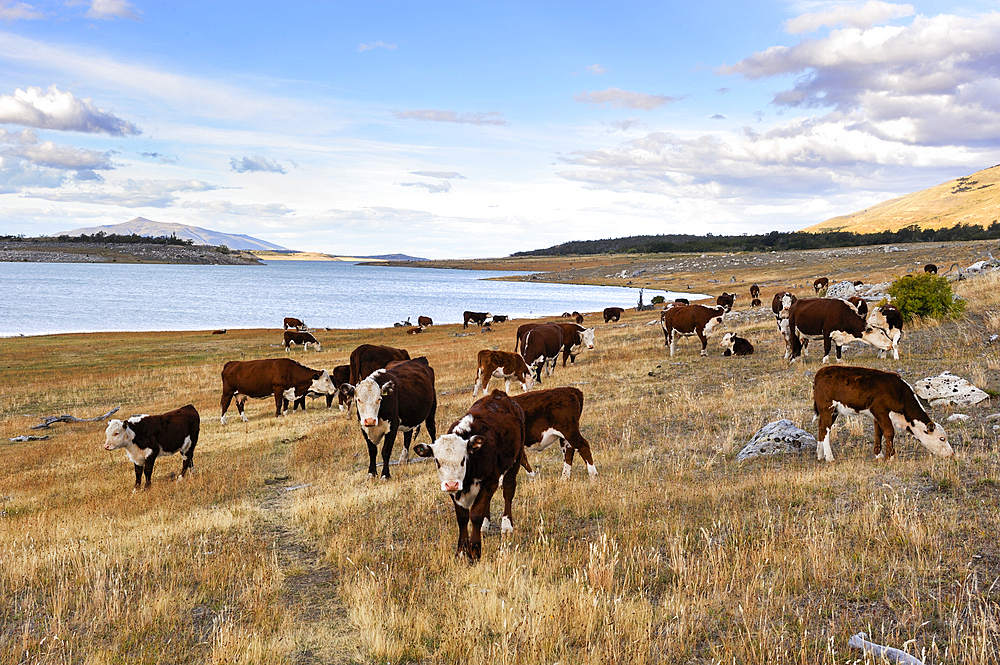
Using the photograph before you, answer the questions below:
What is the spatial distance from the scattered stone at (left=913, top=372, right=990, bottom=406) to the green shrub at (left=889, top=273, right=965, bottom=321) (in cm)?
1044

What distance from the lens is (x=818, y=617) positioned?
5.23 meters

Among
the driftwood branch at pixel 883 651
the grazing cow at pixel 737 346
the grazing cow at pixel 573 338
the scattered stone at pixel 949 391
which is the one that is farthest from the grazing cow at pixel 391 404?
the grazing cow at pixel 737 346

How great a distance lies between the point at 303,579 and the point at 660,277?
125273mm

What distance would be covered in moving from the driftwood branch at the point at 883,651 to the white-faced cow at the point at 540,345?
56.2 feet

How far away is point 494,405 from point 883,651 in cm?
506

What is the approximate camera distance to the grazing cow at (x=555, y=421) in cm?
1012

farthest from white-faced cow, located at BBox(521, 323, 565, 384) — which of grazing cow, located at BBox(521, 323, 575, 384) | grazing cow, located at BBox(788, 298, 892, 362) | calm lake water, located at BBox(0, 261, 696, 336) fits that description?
calm lake water, located at BBox(0, 261, 696, 336)

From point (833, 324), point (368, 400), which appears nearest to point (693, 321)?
point (833, 324)

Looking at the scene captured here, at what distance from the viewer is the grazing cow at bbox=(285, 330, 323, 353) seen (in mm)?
44094

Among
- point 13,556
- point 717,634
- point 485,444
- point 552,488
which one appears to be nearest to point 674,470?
point 552,488

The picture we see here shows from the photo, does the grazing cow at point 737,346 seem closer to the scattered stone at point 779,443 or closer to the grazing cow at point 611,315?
the scattered stone at point 779,443

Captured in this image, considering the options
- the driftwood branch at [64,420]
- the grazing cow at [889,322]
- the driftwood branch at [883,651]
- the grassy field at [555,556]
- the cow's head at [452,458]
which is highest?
the grazing cow at [889,322]

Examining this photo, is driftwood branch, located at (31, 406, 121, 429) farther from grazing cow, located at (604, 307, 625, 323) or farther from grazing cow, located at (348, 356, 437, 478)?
grazing cow, located at (604, 307, 625, 323)

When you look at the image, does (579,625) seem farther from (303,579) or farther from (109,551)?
(109,551)
